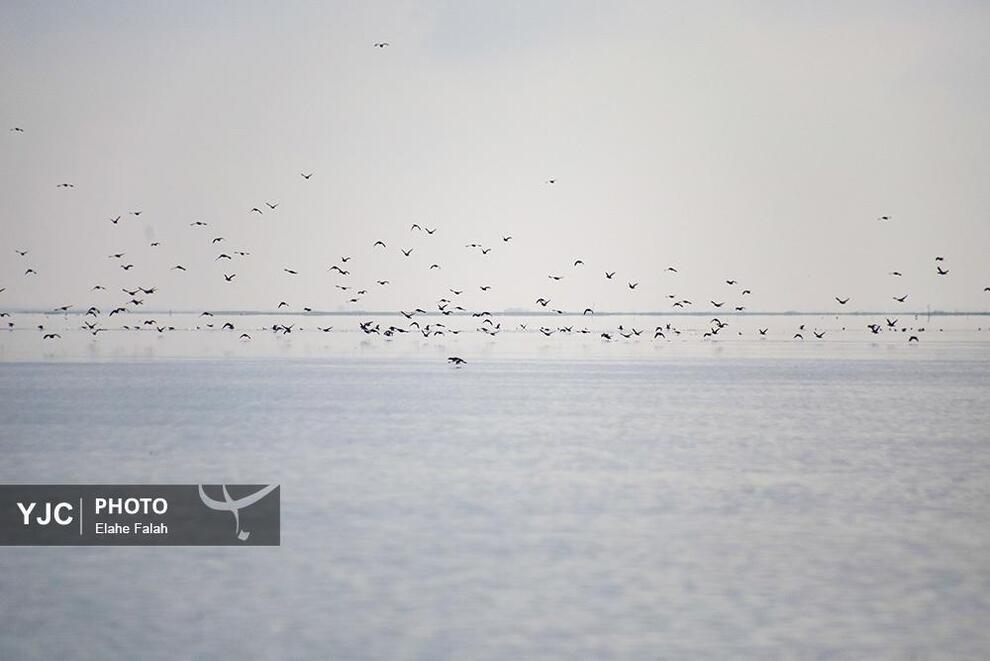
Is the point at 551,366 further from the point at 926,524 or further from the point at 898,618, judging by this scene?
the point at 898,618

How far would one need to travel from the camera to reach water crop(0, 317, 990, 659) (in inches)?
618

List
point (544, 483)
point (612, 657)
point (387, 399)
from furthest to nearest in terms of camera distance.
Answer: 1. point (387, 399)
2. point (544, 483)
3. point (612, 657)

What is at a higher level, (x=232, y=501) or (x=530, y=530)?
(x=232, y=501)

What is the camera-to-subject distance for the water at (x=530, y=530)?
15695 mm

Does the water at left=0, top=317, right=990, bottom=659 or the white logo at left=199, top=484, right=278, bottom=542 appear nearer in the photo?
the water at left=0, top=317, right=990, bottom=659

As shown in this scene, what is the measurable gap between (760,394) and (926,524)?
1308 inches

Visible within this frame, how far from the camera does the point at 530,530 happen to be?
73.3ft

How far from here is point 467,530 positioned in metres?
22.4

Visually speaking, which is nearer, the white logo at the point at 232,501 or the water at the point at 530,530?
the water at the point at 530,530

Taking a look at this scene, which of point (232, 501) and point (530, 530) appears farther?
point (232, 501)

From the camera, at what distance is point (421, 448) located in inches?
1374

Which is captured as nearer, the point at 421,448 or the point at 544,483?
the point at 544,483

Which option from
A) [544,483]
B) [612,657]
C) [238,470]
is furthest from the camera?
[238,470]

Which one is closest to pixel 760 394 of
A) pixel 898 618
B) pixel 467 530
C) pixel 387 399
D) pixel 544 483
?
pixel 387 399
